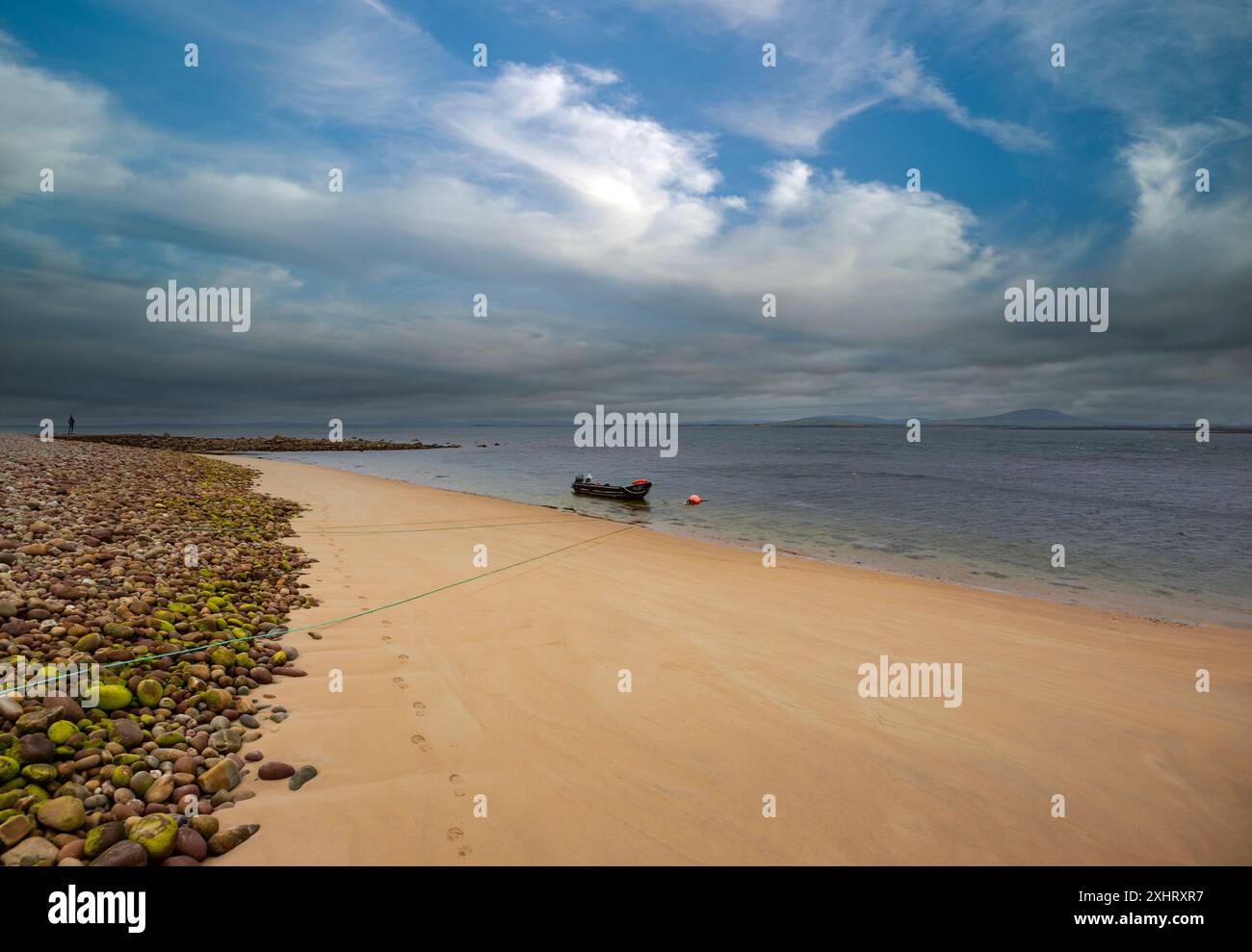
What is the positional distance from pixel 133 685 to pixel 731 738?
199 inches

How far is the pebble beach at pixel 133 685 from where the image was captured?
3020 millimetres

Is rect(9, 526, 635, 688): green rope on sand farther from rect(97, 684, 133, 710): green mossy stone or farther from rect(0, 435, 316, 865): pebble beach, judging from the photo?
rect(97, 684, 133, 710): green mossy stone

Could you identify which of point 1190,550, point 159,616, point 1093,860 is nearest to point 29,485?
point 159,616

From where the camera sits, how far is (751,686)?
20.3 feet

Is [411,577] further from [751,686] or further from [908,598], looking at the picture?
[908,598]

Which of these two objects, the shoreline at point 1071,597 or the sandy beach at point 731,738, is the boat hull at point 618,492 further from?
the sandy beach at point 731,738

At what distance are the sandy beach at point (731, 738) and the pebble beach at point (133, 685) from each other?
0.30m

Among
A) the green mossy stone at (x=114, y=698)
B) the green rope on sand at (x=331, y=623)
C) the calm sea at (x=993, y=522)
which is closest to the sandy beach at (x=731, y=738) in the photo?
the green rope on sand at (x=331, y=623)

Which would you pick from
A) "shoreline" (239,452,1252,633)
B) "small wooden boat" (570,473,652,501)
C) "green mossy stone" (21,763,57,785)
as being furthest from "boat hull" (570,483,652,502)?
"green mossy stone" (21,763,57,785)

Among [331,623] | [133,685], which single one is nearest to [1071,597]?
[331,623]

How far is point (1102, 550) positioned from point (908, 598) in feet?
43.8

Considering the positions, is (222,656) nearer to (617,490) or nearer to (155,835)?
(155,835)

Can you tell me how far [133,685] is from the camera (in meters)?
4.27

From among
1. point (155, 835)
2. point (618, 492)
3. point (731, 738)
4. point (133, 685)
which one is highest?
point (618, 492)
